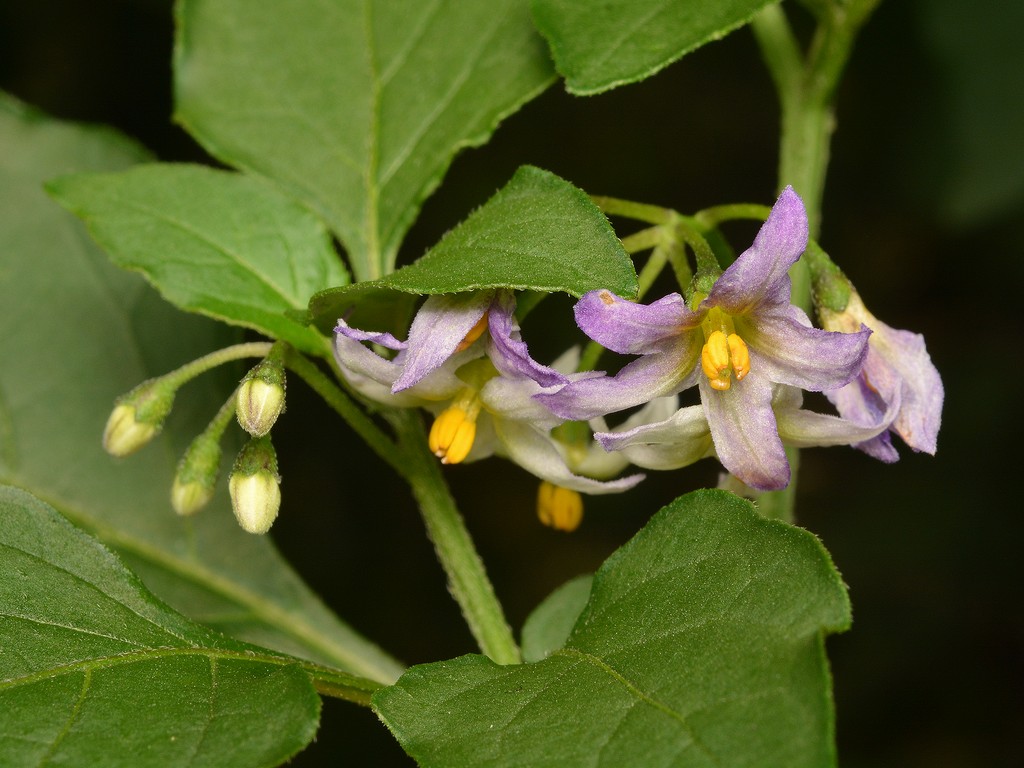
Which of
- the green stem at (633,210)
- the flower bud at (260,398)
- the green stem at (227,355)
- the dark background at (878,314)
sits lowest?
the dark background at (878,314)

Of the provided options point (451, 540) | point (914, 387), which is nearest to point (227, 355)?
point (451, 540)

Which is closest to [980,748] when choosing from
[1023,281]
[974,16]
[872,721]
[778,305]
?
[872,721]

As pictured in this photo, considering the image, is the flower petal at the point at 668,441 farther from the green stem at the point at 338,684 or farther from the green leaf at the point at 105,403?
the green leaf at the point at 105,403

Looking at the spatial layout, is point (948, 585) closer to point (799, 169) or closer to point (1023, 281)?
point (1023, 281)

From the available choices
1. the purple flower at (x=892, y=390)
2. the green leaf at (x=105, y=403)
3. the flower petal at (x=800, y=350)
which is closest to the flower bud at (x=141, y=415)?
the green leaf at (x=105, y=403)

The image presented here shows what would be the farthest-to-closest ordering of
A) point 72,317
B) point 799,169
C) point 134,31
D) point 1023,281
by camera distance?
point 1023,281 < point 134,31 < point 72,317 < point 799,169
